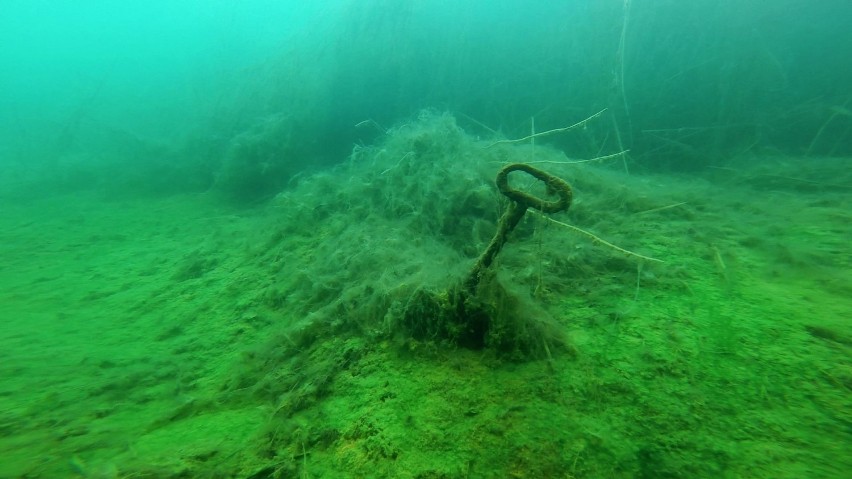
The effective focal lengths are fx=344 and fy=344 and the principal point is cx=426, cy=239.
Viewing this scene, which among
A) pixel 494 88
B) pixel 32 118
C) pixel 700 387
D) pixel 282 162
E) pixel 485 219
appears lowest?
pixel 700 387

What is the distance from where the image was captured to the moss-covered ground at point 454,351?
1.66 metres

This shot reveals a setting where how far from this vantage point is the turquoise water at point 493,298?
68.5 inches

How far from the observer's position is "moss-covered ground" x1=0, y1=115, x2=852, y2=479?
1.66 m

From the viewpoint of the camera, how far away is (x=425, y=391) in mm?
2072

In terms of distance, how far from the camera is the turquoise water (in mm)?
1739

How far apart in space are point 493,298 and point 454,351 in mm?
451

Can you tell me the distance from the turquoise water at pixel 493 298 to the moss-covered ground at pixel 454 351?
0.02 meters

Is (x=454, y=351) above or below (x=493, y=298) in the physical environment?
below

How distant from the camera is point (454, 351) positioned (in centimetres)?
229

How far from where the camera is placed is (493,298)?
2.20 metres

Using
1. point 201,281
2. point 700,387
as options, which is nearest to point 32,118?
point 201,281

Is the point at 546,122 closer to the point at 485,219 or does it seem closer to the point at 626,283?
the point at 485,219

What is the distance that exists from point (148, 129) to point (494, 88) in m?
14.9

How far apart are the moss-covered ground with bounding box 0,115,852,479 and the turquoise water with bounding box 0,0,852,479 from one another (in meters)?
0.02
